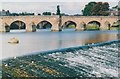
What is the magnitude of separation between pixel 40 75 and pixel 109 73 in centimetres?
421

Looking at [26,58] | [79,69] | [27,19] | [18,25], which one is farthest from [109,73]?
[18,25]

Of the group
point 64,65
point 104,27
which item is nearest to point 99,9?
point 104,27

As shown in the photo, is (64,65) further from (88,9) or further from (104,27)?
(88,9)

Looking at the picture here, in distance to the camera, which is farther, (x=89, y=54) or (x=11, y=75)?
(x=89, y=54)

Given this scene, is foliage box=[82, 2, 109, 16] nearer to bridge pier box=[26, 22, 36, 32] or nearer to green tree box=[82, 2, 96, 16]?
green tree box=[82, 2, 96, 16]

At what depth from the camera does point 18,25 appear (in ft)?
309

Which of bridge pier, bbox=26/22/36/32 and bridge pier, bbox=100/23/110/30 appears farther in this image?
bridge pier, bbox=100/23/110/30

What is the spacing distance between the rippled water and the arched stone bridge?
4644 cm

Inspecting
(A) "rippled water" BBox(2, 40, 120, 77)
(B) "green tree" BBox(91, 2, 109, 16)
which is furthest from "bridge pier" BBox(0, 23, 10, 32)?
(A) "rippled water" BBox(2, 40, 120, 77)

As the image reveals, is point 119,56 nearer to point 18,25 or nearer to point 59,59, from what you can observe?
point 59,59

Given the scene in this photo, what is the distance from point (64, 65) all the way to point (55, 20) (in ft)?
169

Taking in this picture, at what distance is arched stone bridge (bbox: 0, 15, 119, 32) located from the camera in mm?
70781

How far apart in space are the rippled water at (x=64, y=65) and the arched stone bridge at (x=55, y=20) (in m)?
46.4

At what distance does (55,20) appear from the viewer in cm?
7175
